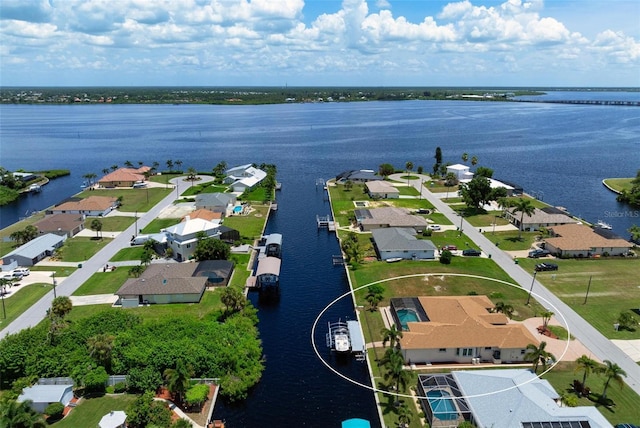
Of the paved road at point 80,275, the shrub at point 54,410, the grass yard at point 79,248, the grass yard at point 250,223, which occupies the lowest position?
the grass yard at point 250,223

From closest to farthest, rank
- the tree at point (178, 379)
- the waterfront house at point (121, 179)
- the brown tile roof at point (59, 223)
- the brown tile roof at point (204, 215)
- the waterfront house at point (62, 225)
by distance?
the tree at point (178, 379) < the waterfront house at point (62, 225) < the brown tile roof at point (59, 223) < the brown tile roof at point (204, 215) < the waterfront house at point (121, 179)

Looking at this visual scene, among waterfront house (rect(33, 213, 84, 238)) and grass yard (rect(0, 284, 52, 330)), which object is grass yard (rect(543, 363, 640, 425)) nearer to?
grass yard (rect(0, 284, 52, 330))

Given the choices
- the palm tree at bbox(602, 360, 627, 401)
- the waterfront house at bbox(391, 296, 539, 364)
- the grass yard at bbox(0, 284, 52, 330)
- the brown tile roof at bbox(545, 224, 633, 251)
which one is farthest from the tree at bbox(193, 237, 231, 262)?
the brown tile roof at bbox(545, 224, 633, 251)

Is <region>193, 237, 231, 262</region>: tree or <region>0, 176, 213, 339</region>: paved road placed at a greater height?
<region>193, 237, 231, 262</region>: tree

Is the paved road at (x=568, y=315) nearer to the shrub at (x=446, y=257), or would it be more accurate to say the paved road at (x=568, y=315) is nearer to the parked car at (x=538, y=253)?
the parked car at (x=538, y=253)

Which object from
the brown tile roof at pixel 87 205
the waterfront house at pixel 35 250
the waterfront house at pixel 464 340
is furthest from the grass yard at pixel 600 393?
the brown tile roof at pixel 87 205

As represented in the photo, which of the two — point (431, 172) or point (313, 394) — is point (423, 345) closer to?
point (313, 394)
